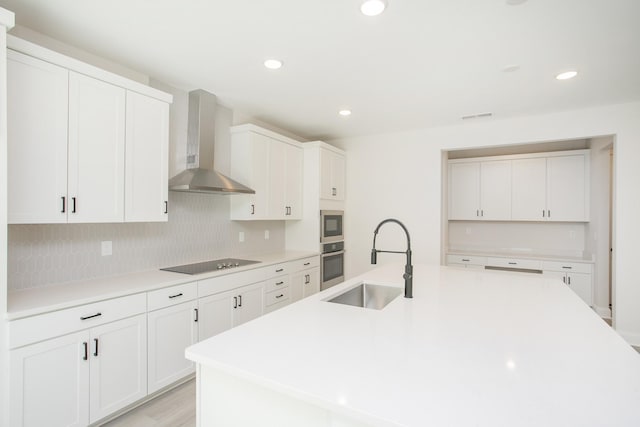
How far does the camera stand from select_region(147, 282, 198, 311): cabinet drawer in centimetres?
221

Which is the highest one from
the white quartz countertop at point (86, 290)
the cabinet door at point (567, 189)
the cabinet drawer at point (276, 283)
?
the cabinet door at point (567, 189)

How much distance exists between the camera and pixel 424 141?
4.33m

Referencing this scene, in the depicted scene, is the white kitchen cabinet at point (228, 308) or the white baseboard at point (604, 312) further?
the white baseboard at point (604, 312)

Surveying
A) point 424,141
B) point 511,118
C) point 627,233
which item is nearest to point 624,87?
point 511,118

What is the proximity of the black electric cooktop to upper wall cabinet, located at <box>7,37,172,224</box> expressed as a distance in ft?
1.79

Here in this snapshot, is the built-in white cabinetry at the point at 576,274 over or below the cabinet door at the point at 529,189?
below

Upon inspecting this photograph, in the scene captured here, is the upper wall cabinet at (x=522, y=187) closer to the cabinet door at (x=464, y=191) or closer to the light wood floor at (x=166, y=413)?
the cabinet door at (x=464, y=191)

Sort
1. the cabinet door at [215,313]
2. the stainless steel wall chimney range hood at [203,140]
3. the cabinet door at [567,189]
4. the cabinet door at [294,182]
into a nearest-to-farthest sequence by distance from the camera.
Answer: the cabinet door at [215,313]
the stainless steel wall chimney range hood at [203,140]
the cabinet door at [294,182]
the cabinet door at [567,189]

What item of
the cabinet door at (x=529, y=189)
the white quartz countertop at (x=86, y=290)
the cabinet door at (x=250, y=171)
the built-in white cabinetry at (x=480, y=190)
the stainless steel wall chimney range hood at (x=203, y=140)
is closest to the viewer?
the white quartz countertop at (x=86, y=290)

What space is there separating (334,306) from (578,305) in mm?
1393

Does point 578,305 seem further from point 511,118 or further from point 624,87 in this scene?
point 511,118

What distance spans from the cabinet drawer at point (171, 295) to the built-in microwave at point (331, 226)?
2066 mm

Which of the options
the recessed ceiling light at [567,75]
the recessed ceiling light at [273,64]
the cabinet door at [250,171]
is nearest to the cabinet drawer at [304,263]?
the cabinet door at [250,171]

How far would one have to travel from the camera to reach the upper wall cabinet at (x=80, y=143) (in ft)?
5.73
